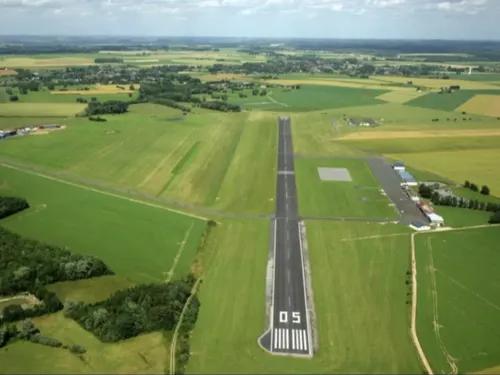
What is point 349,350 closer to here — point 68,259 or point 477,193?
point 68,259

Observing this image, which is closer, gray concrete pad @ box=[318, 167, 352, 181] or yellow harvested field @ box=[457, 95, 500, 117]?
gray concrete pad @ box=[318, 167, 352, 181]

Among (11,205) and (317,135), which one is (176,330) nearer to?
(11,205)

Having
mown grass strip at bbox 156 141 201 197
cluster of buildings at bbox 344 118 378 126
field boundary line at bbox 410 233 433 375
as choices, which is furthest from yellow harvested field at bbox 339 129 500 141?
field boundary line at bbox 410 233 433 375

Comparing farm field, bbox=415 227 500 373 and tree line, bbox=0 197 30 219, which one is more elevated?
tree line, bbox=0 197 30 219

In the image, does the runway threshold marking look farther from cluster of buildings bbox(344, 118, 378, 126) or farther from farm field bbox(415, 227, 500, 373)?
cluster of buildings bbox(344, 118, 378, 126)

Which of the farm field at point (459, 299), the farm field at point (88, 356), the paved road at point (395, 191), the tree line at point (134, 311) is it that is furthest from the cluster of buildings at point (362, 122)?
the farm field at point (88, 356)

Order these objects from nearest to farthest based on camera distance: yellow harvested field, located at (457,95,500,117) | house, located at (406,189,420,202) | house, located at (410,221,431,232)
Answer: house, located at (410,221,431,232) → house, located at (406,189,420,202) → yellow harvested field, located at (457,95,500,117)
